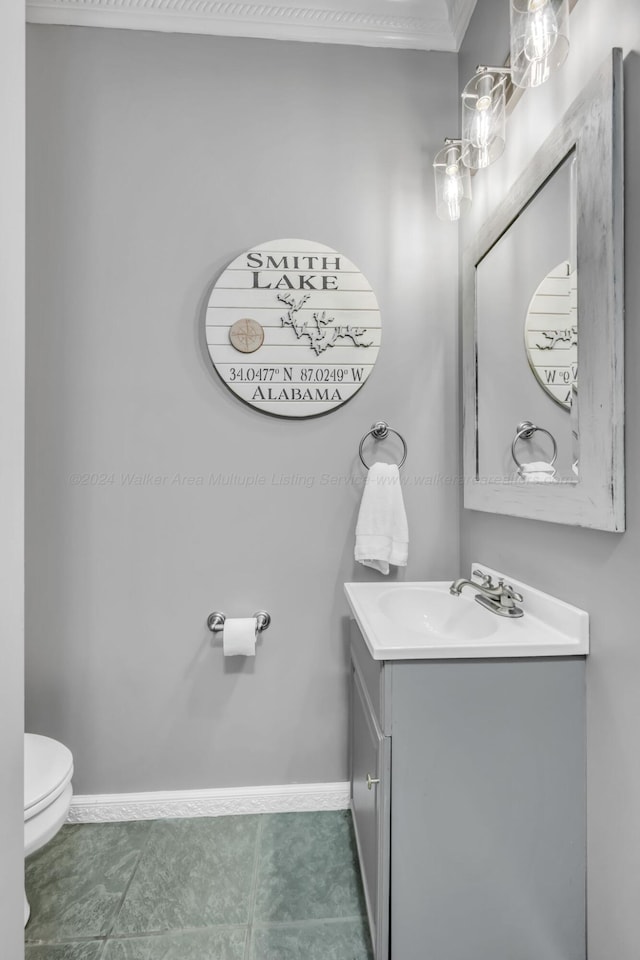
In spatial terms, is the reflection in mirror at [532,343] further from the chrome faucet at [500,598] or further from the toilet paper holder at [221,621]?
the toilet paper holder at [221,621]

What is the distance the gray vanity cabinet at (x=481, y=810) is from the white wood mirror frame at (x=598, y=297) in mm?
366

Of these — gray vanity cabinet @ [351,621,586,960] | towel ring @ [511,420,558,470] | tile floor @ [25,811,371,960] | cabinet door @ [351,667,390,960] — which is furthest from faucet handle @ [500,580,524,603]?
tile floor @ [25,811,371,960]

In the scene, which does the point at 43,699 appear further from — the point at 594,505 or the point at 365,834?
the point at 594,505

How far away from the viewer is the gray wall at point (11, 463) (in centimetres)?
58

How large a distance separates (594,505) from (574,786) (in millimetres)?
599

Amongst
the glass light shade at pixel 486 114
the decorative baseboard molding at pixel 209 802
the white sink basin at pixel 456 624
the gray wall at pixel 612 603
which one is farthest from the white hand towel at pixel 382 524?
the glass light shade at pixel 486 114

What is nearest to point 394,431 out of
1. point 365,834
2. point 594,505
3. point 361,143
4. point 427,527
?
point 427,527

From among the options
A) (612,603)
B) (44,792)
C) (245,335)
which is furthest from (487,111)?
(44,792)

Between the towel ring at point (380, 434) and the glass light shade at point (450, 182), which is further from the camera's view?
the towel ring at point (380, 434)

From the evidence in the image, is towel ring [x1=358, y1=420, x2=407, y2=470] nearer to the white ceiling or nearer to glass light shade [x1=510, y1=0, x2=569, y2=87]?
glass light shade [x1=510, y1=0, x2=569, y2=87]

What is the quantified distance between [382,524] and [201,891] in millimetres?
1157

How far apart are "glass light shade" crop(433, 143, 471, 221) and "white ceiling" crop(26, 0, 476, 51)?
0.54 metres

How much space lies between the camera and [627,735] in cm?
87

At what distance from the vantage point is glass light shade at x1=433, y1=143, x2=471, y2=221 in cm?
145
